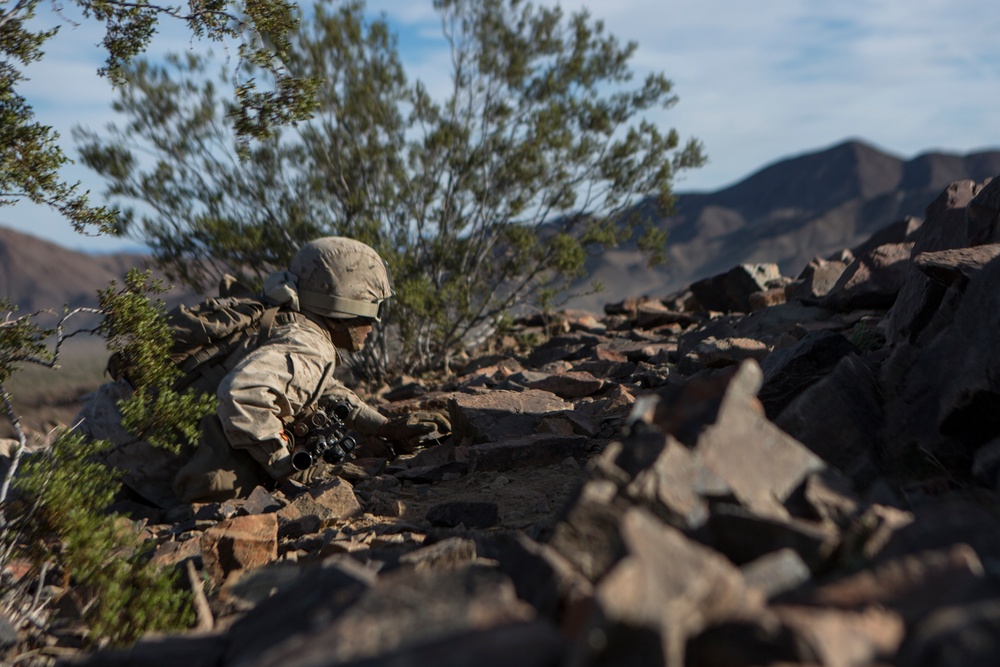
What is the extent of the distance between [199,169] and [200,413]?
6.63 meters

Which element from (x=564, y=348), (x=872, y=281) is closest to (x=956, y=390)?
(x=872, y=281)

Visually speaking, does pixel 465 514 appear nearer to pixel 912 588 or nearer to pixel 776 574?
pixel 776 574

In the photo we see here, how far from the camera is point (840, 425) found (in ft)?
11.7

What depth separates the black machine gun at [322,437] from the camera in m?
5.73

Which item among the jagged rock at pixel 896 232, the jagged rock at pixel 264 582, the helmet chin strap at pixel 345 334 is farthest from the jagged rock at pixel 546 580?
the jagged rock at pixel 896 232

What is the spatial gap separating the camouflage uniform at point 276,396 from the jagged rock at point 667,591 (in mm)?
3720

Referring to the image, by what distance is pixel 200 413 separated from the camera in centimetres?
455

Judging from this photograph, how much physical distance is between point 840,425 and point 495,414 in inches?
118

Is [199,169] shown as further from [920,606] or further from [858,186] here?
[858,186]

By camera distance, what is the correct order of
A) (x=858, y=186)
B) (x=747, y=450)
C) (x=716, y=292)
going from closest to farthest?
(x=747, y=450)
(x=716, y=292)
(x=858, y=186)

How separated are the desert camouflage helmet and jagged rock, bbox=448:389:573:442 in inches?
36.0

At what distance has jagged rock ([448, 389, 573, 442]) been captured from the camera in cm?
610

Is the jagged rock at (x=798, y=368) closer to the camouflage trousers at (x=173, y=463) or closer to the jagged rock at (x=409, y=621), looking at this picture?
the jagged rock at (x=409, y=621)

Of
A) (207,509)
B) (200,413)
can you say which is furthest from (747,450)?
(207,509)
